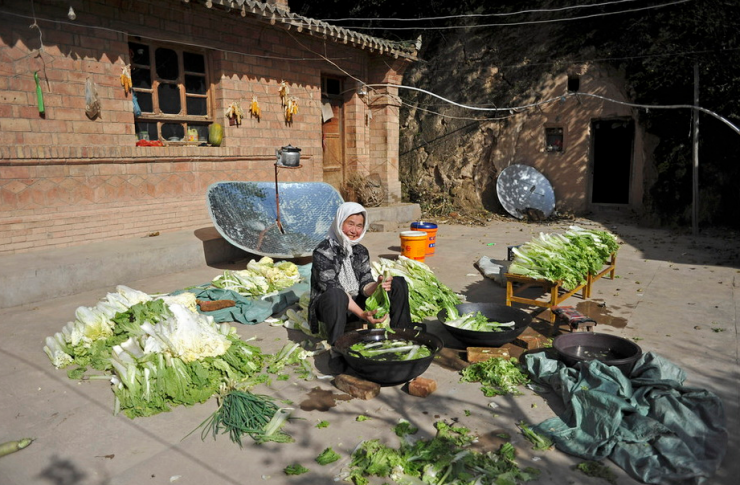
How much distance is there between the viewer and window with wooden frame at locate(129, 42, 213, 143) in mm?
8469

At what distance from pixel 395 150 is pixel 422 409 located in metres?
10.7

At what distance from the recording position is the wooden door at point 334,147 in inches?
501

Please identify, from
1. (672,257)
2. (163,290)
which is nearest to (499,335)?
(163,290)

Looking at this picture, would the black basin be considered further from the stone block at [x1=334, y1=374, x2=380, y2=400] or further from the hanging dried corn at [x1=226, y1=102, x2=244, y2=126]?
the hanging dried corn at [x1=226, y1=102, x2=244, y2=126]

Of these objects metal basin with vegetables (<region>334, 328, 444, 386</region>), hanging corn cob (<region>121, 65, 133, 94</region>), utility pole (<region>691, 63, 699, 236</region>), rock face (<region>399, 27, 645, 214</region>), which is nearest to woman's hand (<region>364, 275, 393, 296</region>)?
metal basin with vegetables (<region>334, 328, 444, 386</region>)

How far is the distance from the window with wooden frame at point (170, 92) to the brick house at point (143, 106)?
0.02 meters

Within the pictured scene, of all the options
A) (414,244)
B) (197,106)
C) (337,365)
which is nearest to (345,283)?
(337,365)

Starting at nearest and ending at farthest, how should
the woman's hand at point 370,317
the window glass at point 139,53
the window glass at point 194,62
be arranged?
the woman's hand at point 370,317 → the window glass at point 139,53 → the window glass at point 194,62

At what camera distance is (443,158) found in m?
15.5

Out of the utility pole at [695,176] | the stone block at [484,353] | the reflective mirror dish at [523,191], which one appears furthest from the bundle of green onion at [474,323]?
the reflective mirror dish at [523,191]

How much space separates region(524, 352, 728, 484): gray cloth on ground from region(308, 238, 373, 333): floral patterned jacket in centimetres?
187

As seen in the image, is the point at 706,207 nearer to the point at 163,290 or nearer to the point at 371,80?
the point at 371,80

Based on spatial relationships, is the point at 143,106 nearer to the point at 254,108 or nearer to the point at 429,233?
the point at 254,108

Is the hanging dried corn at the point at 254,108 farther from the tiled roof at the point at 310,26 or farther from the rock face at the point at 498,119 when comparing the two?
the rock face at the point at 498,119
